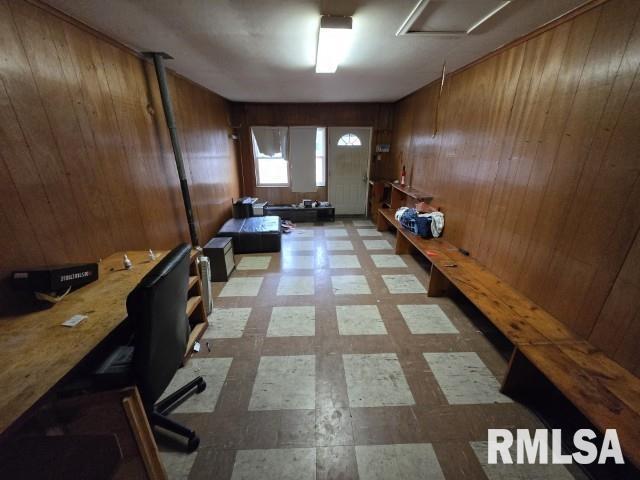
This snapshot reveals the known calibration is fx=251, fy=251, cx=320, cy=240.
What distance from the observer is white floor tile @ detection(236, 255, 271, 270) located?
3637 millimetres

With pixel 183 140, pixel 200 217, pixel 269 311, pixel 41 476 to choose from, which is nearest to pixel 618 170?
pixel 269 311

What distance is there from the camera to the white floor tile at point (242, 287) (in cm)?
294

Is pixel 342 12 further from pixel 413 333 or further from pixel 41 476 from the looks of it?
pixel 41 476

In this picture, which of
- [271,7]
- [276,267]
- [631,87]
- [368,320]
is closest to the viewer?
[631,87]

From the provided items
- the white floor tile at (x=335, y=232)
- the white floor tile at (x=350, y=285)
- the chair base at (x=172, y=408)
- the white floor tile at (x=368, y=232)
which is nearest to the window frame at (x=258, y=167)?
the white floor tile at (x=335, y=232)

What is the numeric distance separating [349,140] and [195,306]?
16.3 ft

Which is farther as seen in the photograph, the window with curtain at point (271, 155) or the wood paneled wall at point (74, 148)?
the window with curtain at point (271, 155)

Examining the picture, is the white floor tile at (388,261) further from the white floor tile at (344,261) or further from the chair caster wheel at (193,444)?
the chair caster wheel at (193,444)

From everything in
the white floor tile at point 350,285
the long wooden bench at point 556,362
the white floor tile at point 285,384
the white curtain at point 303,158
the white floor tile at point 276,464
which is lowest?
the white floor tile at point 276,464

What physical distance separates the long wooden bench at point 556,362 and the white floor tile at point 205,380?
1971mm

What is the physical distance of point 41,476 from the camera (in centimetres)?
91

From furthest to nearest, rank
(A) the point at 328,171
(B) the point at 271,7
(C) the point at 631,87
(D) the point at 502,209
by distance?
(A) the point at 328,171 → (D) the point at 502,209 → (B) the point at 271,7 → (C) the point at 631,87

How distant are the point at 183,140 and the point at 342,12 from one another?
2.36 metres

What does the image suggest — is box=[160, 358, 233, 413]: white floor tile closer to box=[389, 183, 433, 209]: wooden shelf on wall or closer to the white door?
box=[389, 183, 433, 209]: wooden shelf on wall
